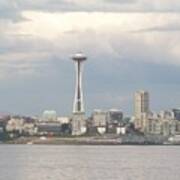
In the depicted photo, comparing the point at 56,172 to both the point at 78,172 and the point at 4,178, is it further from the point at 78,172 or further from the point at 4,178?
the point at 4,178

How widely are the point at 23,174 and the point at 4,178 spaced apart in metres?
7.48

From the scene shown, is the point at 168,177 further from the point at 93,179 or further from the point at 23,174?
the point at 23,174

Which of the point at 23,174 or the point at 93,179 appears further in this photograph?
the point at 23,174

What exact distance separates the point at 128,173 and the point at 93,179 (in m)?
12.3

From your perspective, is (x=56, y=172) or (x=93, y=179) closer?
(x=93, y=179)

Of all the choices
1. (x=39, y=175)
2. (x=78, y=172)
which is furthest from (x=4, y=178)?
(x=78, y=172)

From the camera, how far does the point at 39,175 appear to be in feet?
384

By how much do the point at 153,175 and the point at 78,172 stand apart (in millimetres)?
10159

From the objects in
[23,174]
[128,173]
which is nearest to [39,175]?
[23,174]

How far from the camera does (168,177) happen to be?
11662cm

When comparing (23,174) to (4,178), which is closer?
(4,178)

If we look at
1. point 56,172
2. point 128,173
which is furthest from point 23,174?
point 128,173

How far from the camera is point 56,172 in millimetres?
123938

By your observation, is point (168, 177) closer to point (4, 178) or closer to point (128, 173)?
point (128, 173)
